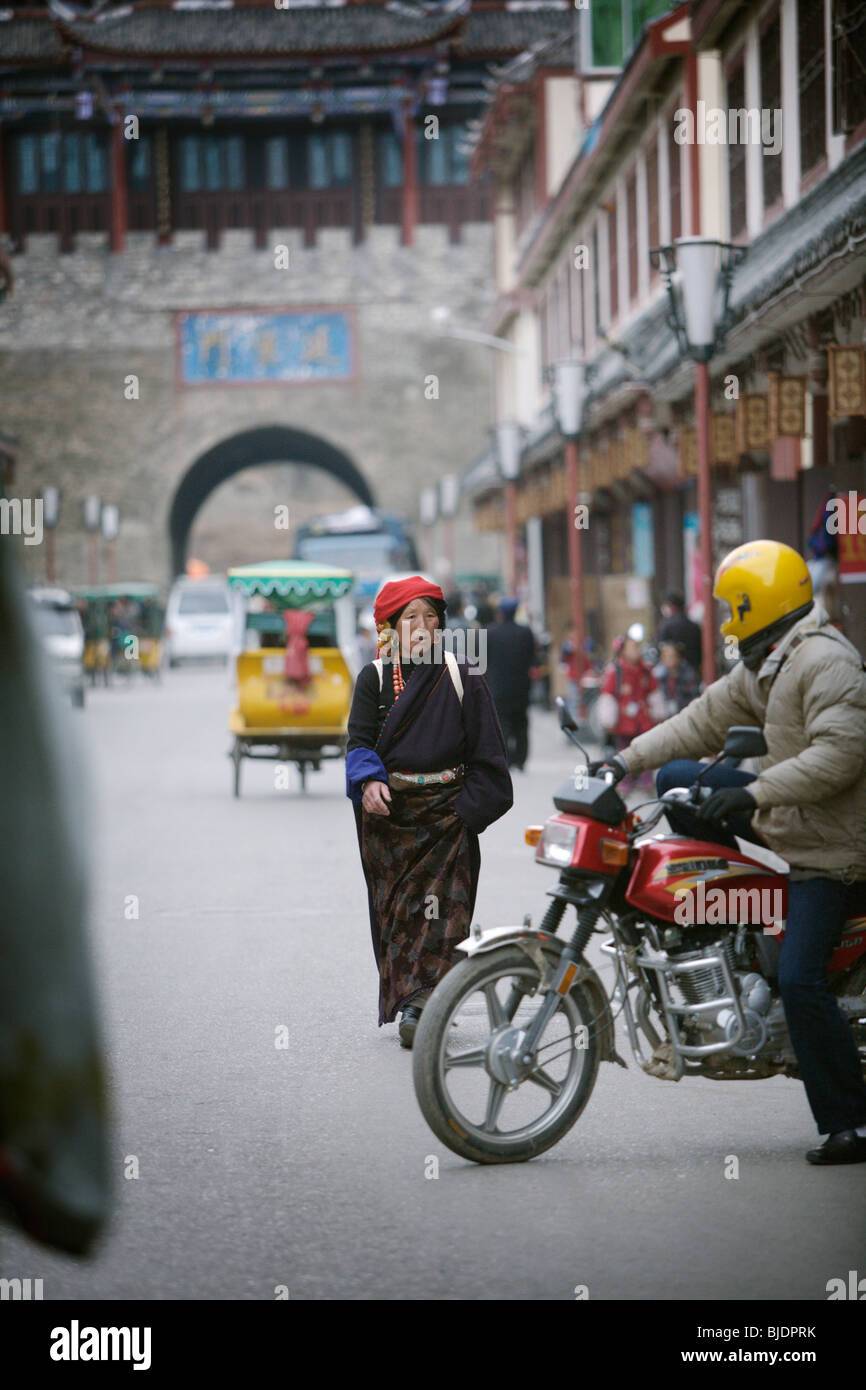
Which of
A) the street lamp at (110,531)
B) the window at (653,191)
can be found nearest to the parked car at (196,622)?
the street lamp at (110,531)

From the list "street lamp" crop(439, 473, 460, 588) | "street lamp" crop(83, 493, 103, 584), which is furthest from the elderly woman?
"street lamp" crop(83, 493, 103, 584)

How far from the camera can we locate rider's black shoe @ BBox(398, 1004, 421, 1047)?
710 centimetres

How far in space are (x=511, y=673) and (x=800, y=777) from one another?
13.0 metres

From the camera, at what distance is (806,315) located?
13.8 metres

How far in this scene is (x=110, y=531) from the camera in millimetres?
48688

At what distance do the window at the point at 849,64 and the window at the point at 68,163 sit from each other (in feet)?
122

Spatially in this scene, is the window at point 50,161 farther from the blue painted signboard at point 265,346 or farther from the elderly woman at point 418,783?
the elderly woman at point 418,783

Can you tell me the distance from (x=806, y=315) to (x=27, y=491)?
37707 millimetres

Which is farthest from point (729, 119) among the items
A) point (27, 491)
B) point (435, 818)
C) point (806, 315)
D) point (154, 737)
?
point (27, 491)

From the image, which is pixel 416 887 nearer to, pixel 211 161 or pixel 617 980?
pixel 617 980

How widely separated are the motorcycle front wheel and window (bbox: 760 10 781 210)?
13959 millimetres

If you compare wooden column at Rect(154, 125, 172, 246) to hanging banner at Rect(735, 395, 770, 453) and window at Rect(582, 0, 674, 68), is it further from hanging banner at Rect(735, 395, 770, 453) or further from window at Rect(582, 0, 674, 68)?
hanging banner at Rect(735, 395, 770, 453)

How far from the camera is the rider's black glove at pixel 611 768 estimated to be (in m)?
5.65
